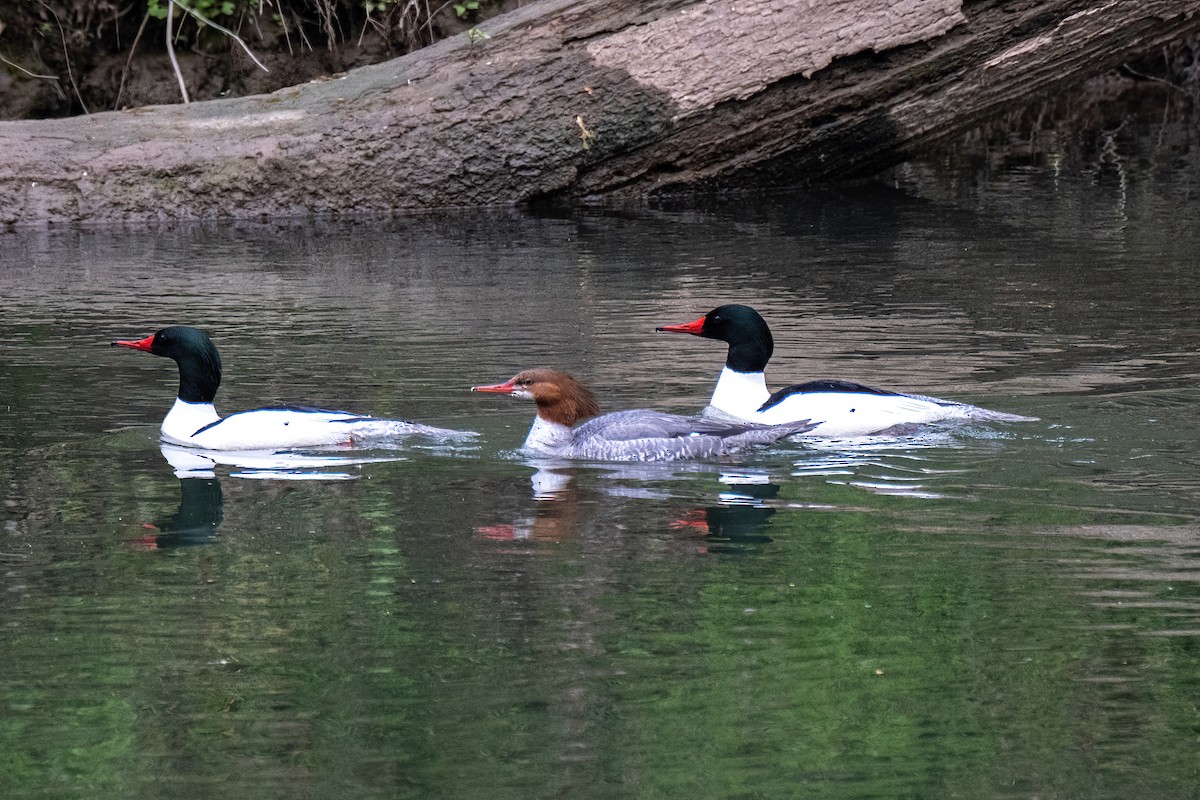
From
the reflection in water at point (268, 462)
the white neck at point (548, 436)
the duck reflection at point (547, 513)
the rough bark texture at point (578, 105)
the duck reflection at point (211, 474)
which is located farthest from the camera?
the rough bark texture at point (578, 105)

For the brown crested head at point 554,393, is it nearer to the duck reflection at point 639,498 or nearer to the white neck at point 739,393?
the duck reflection at point 639,498

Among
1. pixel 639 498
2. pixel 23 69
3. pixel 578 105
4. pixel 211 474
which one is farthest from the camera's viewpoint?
pixel 23 69

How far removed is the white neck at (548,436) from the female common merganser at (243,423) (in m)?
0.35

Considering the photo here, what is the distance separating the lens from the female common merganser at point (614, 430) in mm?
7793

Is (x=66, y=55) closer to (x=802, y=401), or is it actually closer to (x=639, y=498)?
(x=802, y=401)

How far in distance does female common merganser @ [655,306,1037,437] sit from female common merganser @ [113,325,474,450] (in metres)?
1.40

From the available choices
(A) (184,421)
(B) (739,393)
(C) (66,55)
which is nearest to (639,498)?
(B) (739,393)

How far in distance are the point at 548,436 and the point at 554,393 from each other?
0.21m

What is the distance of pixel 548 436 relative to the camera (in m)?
8.09

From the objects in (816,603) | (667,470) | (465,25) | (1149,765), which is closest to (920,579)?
(816,603)

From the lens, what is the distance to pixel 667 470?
7742mm

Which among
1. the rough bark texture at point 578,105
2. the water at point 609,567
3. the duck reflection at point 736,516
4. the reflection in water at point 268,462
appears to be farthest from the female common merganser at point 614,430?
the rough bark texture at point 578,105

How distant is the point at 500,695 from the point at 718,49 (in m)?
11.1

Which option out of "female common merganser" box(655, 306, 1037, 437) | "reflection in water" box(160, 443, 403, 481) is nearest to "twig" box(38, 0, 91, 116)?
"reflection in water" box(160, 443, 403, 481)
